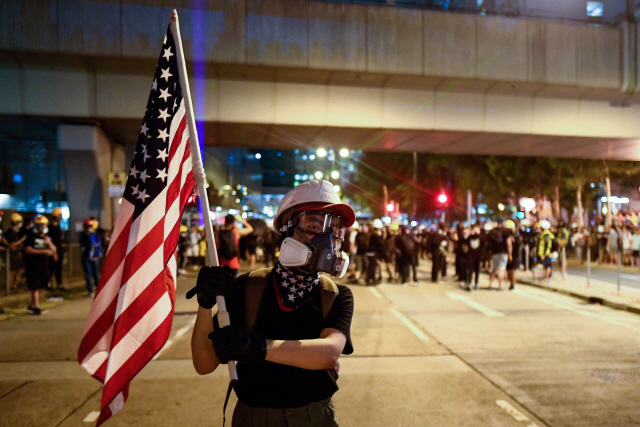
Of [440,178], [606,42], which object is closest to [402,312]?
[606,42]

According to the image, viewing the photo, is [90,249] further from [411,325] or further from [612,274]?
[612,274]

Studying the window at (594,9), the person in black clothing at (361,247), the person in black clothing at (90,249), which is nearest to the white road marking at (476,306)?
the person in black clothing at (361,247)

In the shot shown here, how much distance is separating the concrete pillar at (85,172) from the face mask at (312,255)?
1517cm

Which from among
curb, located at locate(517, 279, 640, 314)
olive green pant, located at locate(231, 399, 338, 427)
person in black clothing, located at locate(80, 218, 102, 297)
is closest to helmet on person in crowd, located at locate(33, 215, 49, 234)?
person in black clothing, located at locate(80, 218, 102, 297)

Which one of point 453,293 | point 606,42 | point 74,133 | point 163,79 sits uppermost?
point 606,42

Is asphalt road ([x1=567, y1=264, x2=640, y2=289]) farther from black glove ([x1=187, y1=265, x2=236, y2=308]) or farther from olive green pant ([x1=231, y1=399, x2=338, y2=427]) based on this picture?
black glove ([x1=187, y1=265, x2=236, y2=308])

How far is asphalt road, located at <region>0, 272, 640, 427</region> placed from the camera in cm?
488

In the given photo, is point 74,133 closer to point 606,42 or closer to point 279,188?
point 606,42

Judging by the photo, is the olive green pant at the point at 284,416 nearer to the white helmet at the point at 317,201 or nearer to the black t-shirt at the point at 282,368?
the black t-shirt at the point at 282,368

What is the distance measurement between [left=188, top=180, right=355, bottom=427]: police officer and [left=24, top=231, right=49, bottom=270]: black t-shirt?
9189 millimetres

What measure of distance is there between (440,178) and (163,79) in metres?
42.3

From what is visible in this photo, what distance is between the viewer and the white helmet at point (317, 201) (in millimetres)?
2266

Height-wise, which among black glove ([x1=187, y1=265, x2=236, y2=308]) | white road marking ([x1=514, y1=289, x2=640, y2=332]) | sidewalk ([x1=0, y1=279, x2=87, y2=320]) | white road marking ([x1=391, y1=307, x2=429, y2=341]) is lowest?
white road marking ([x1=514, y1=289, x2=640, y2=332])

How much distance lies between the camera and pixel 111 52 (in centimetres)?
1287
